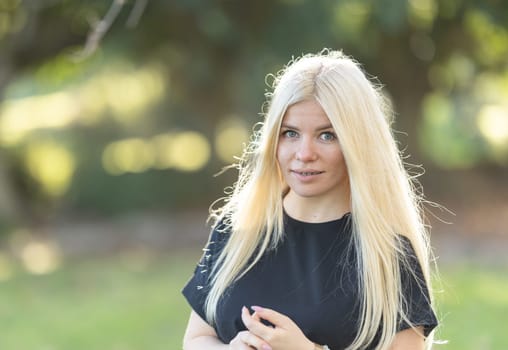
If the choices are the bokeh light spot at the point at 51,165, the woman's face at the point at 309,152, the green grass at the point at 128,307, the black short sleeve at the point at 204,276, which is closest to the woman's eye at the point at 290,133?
the woman's face at the point at 309,152

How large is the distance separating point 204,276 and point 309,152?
1.82 feet

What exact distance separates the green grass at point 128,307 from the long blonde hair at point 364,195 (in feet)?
12.4

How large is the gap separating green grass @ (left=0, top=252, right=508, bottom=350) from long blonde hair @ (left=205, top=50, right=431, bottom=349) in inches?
149

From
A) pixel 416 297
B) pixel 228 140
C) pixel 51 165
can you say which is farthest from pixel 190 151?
pixel 416 297

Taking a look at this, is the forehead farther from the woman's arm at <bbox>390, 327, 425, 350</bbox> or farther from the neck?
the woman's arm at <bbox>390, 327, 425, 350</bbox>

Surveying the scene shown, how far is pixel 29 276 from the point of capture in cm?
1097

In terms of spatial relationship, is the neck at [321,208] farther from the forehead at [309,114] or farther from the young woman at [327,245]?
the forehead at [309,114]

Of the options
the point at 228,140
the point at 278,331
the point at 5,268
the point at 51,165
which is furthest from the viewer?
the point at 228,140

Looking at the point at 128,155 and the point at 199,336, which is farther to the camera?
the point at 128,155

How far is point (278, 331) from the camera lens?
2678 mm

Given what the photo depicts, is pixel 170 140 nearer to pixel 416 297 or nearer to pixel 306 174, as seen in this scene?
pixel 306 174

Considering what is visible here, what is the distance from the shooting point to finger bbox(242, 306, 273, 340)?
2.69 m

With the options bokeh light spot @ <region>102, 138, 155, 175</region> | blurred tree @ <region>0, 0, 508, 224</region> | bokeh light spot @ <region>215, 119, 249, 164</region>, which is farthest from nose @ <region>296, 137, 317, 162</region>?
bokeh light spot @ <region>102, 138, 155, 175</region>

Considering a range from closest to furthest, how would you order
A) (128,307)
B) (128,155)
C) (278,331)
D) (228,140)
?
1. (278,331)
2. (128,307)
3. (128,155)
4. (228,140)
